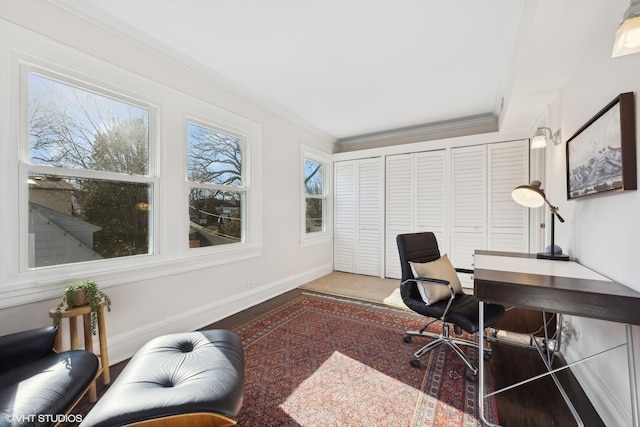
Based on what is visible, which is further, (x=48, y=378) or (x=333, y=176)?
(x=333, y=176)

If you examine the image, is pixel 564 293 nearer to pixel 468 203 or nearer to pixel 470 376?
pixel 470 376

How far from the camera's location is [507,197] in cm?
347

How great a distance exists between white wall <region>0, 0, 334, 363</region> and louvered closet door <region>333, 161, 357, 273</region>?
0.47 metres

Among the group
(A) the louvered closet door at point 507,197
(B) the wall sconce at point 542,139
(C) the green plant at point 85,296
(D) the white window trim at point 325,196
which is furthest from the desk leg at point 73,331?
(A) the louvered closet door at point 507,197

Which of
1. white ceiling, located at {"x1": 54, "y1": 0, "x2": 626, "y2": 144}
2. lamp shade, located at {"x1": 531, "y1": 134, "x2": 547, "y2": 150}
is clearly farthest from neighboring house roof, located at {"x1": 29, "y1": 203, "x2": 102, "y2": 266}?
lamp shade, located at {"x1": 531, "y1": 134, "x2": 547, "y2": 150}

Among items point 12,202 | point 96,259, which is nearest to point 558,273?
point 96,259

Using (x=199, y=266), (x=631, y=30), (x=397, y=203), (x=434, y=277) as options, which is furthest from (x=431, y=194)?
(x=199, y=266)

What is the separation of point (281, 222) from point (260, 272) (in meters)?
0.75

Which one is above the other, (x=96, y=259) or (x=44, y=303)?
(x=96, y=259)

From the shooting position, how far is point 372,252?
449 centimetres

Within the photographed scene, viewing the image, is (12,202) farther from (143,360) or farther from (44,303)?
(143,360)

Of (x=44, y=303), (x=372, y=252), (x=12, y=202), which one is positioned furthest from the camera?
(x=372, y=252)

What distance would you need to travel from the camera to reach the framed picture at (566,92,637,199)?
126 cm

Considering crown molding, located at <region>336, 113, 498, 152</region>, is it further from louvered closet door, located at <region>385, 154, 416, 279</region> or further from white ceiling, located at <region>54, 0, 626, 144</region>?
white ceiling, located at <region>54, 0, 626, 144</region>
